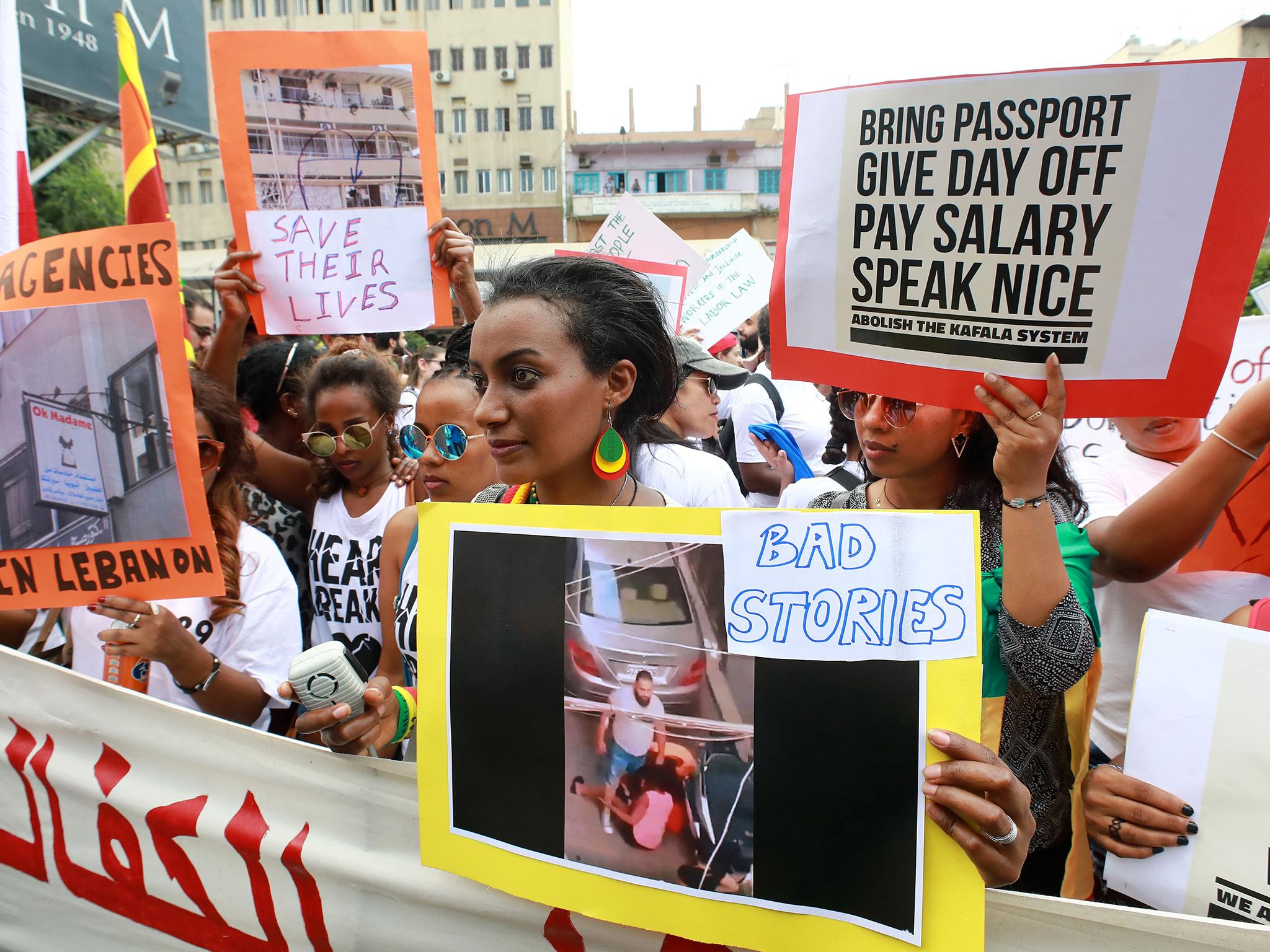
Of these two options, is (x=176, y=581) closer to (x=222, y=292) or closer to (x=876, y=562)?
(x=222, y=292)

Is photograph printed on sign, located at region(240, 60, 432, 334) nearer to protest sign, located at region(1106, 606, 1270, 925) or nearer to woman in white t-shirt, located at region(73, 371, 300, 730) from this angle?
woman in white t-shirt, located at region(73, 371, 300, 730)

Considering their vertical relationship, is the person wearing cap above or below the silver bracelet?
below

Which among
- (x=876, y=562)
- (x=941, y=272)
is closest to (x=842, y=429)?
(x=941, y=272)

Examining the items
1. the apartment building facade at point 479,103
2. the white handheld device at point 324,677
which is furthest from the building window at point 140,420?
the apartment building facade at point 479,103

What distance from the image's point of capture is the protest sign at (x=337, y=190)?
261 cm

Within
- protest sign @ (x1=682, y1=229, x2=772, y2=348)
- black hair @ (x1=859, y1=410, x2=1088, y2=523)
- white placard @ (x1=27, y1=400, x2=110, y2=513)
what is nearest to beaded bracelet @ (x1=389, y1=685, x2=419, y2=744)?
white placard @ (x1=27, y1=400, x2=110, y2=513)

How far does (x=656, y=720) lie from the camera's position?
52.7 inches

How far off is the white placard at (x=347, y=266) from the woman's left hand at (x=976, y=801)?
204cm

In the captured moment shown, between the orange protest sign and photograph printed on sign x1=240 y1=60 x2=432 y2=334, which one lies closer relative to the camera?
the orange protest sign

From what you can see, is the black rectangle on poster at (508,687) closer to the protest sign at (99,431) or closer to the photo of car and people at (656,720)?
the photo of car and people at (656,720)

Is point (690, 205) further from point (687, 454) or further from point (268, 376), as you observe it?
point (687, 454)

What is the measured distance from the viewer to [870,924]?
119 cm

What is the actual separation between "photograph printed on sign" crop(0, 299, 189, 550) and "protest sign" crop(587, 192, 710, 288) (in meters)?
2.74

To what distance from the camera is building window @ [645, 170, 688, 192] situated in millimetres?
51188
